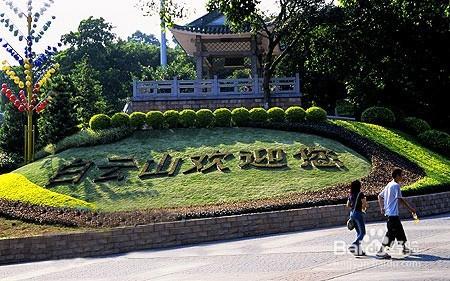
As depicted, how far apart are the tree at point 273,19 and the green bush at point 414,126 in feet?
18.5

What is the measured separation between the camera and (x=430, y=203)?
1650cm

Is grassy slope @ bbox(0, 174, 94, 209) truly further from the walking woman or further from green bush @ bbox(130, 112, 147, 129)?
the walking woman

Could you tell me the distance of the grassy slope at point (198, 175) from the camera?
17625 millimetres

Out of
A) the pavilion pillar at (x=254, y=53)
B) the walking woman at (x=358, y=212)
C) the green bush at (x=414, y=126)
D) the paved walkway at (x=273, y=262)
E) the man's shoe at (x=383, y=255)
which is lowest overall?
the paved walkway at (x=273, y=262)

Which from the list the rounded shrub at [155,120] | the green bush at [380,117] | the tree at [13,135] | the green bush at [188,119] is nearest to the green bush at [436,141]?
the green bush at [380,117]

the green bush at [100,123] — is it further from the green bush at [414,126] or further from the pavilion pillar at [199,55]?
the green bush at [414,126]

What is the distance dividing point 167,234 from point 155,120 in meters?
10.6

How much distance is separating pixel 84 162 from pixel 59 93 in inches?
259

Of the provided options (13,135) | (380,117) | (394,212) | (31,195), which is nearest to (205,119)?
(380,117)

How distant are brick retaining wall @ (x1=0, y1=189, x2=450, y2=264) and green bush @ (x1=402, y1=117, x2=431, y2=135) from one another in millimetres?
11002

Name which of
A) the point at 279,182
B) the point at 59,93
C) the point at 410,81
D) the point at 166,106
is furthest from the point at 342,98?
the point at 279,182

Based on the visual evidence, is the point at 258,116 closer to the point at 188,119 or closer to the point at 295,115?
the point at 295,115

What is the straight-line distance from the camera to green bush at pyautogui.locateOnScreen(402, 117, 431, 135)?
25650 mm

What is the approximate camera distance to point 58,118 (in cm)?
2536
